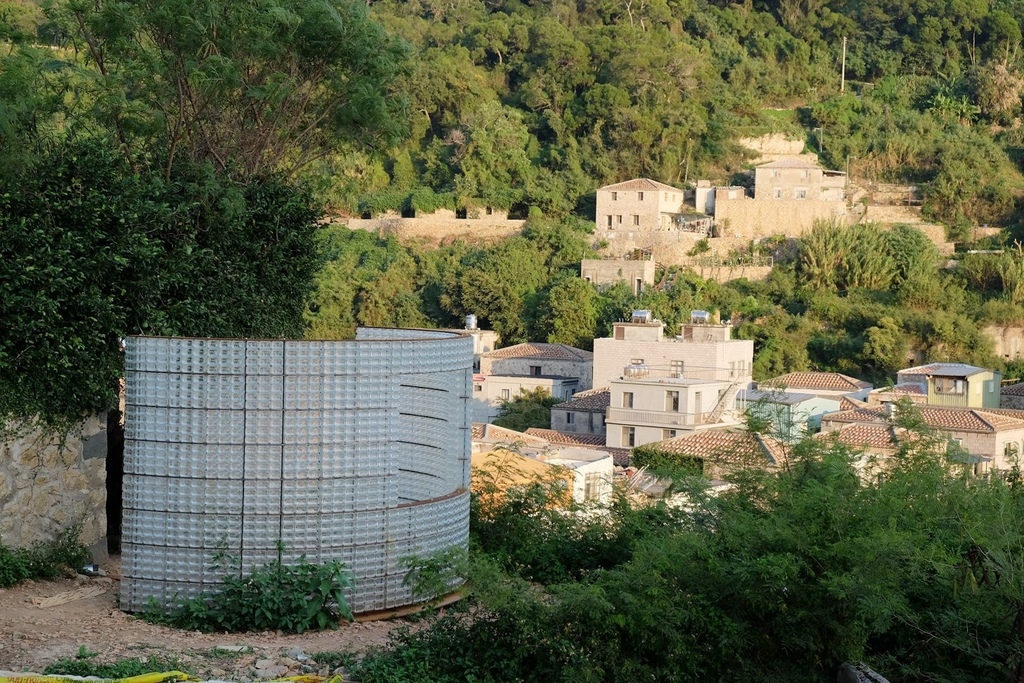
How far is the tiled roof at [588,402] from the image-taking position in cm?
2859

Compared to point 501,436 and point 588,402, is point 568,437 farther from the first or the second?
point 501,436

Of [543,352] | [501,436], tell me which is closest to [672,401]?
[501,436]

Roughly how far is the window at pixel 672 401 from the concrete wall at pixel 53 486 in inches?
729

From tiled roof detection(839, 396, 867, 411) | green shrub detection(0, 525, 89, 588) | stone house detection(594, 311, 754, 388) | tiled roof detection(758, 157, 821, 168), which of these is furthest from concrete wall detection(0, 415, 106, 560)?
tiled roof detection(758, 157, 821, 168)

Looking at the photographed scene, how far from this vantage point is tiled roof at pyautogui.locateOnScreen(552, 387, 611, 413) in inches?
1126

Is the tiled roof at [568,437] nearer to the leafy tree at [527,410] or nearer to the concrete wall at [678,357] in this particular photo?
the leafy tree at [527,410]

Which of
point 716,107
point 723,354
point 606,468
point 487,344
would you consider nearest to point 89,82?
point 606,468

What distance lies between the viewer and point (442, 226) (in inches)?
1629

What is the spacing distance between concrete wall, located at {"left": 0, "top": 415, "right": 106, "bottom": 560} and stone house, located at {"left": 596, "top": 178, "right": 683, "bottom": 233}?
107ft

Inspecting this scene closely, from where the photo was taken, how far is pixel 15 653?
6.69 m

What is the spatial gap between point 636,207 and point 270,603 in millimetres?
→ 34071

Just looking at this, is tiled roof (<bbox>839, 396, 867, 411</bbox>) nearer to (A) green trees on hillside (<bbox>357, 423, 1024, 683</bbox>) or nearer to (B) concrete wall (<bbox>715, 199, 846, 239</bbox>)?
(B) concrete wall (<bbox>715, 199, 846, 239</bbox>)

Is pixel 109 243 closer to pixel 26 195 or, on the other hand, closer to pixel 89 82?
pixel 26 195

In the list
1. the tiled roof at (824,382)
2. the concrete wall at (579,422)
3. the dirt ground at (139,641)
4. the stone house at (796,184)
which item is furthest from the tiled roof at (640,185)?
the dirt ground at (139,641)
